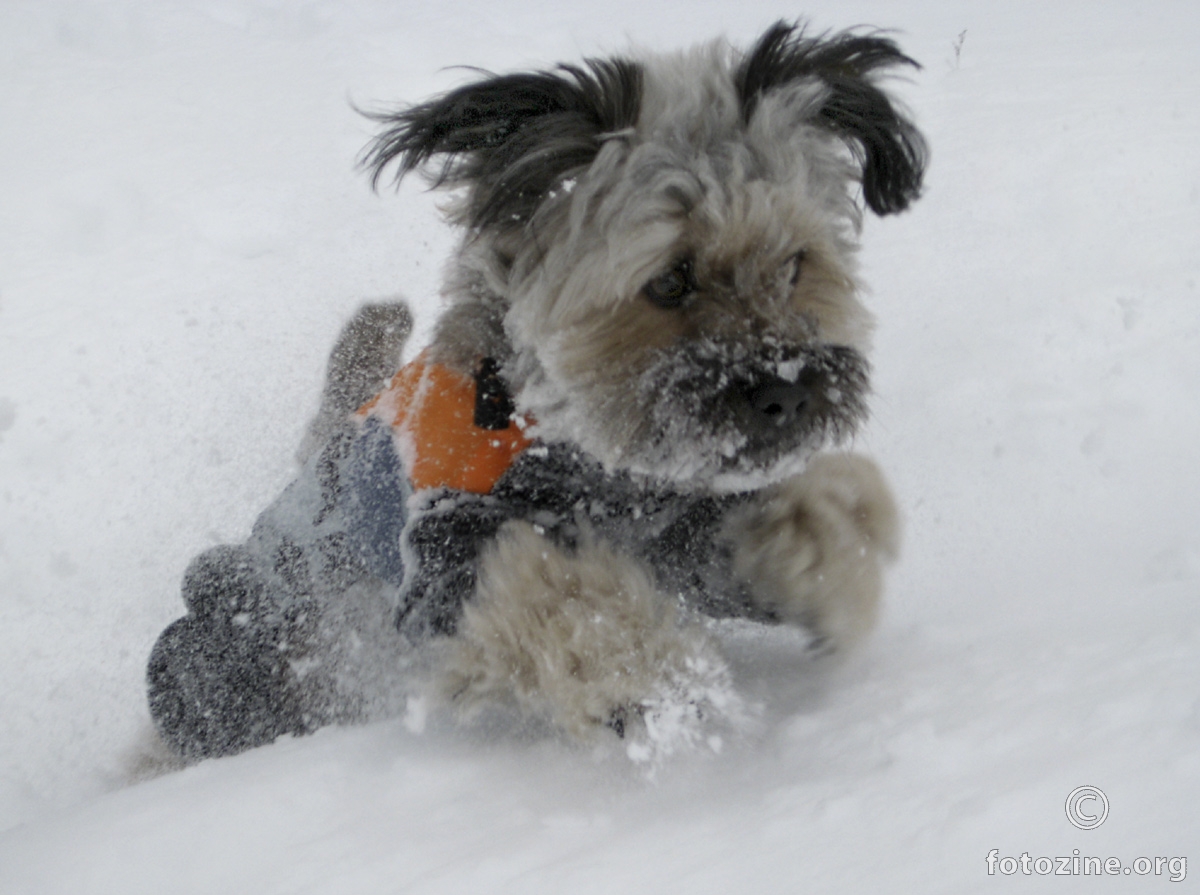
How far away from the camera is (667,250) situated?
2.06 m

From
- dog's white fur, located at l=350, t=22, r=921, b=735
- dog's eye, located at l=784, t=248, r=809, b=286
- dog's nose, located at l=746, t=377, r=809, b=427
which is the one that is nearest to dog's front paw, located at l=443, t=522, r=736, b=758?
dog's white fur, located at l=350, t=22, r=921, b=735

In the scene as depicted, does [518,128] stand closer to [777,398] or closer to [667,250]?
[667,250]

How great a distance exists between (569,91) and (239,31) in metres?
6.65

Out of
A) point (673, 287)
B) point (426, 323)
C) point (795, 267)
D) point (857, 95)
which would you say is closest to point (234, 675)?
point (673, 287)

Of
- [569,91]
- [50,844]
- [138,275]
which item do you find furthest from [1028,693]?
[138,275]

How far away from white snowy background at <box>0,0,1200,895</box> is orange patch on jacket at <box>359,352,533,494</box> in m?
0.66

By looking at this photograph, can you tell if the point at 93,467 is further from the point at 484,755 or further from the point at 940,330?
the point at 940,330

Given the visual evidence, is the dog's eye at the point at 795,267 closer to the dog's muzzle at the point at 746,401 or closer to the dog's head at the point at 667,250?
the dog's head at the point at 667,250

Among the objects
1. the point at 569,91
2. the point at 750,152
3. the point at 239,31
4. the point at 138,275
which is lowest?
the point at 750,152

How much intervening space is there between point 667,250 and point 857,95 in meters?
0.89

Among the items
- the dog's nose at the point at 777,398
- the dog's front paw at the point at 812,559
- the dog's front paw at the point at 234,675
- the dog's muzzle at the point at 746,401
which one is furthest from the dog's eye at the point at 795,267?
the dog's front paw at the point at 234,675

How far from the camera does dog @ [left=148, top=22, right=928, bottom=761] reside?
2.01m

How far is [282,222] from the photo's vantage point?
5.36 m

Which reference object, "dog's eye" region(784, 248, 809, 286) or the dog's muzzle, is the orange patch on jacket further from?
"dog's eye" region(784, 248, 809, 286)
